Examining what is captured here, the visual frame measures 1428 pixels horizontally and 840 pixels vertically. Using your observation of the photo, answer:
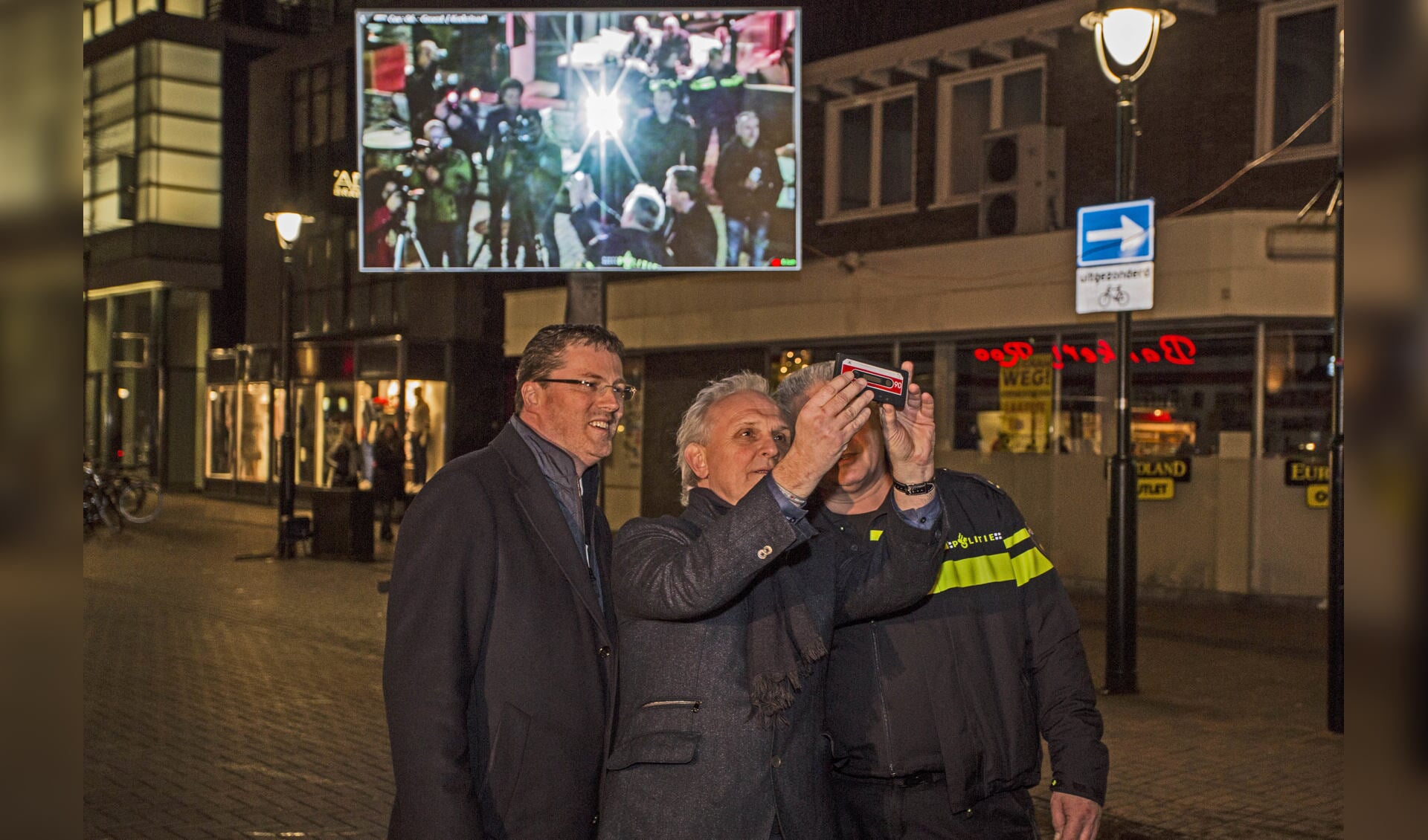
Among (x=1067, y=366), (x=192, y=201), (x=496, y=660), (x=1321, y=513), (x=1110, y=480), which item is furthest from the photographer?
(x=192, y=201)

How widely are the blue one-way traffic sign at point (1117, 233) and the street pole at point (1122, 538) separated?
0.24 meters

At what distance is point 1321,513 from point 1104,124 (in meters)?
5.47

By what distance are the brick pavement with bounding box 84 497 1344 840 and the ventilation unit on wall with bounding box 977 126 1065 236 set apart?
4.88 metres

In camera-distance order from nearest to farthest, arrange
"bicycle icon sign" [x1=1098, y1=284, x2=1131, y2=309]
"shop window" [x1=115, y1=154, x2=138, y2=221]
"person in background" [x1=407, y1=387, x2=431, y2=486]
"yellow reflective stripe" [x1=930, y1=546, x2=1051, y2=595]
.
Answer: "yellow reflective stripe" [x1=930, y1=546, x2=1051, y2=595]
"bicycle icon sign" [x1=1098, y1=284, x2=1131, y2=309]
"person in background" [x1=407, y1=387, x2=431, y2=486]
"shop window" [x1=115, y1=154, x2=138, y2=221]

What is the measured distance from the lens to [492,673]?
3133 mm

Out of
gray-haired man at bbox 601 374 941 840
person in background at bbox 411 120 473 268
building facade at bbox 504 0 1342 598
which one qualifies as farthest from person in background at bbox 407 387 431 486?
gray-haired man at bbox 601 374 941 840

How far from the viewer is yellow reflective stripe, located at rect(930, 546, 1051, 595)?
330 centimetres

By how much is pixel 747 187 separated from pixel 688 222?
2.50ft

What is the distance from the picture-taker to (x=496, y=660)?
10.3 ft

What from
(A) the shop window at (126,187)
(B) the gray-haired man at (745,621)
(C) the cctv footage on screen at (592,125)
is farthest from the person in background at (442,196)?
(A) the shop window at (126,187)

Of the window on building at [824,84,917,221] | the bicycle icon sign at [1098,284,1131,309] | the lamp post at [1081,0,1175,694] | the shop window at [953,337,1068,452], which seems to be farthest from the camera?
the window on building at [824,84,917,221]

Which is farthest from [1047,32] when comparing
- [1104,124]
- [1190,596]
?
[1190,596]

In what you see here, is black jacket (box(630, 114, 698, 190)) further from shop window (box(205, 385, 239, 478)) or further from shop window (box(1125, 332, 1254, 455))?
shop window (box(205, 385, 239, 478))
